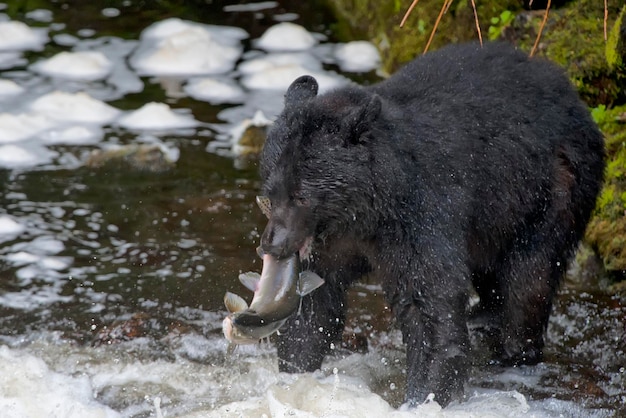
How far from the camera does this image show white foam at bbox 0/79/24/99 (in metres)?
10.8

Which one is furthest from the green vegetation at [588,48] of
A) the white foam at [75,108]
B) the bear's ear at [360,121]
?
the white foam at [75,108]

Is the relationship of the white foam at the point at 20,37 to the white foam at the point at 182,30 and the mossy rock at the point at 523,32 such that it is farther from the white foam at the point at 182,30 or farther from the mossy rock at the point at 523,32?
the mossy rock at the point at 523,32

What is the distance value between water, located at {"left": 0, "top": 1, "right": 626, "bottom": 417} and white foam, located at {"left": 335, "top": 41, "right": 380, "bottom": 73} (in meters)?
0.03

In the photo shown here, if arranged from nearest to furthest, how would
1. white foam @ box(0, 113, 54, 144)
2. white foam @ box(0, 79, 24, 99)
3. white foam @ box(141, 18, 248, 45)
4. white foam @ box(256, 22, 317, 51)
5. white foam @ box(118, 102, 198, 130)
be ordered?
white foam @ box(0, 113, 54, 144), white foam @ box(118, 102, 198, 130), white foam @ box(0, 79, 24, 99), white foam @ box(256, 22, 317, 51), white foam @ box(141, 18, 248, 45)

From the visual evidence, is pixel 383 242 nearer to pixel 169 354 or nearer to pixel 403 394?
pixel 403 394

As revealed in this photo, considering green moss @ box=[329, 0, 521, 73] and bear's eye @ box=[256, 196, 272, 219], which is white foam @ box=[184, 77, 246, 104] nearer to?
green moss @ box=[329, 0, 521, 73]

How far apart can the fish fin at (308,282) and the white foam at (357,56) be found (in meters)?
6.08

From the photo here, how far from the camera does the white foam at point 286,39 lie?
12.1 metres

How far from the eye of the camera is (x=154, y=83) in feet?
37.3

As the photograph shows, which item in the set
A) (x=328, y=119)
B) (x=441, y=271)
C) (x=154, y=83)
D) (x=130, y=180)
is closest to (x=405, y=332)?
(x=441, y=271)

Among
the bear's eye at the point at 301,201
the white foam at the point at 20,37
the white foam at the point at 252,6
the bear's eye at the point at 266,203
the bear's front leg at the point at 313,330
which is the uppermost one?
the bear's eye at the point at 301,201

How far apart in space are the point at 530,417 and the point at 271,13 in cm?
813

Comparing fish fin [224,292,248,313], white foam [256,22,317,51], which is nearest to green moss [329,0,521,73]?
white foam [256,22,317,51]

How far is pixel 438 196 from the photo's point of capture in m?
5.71
